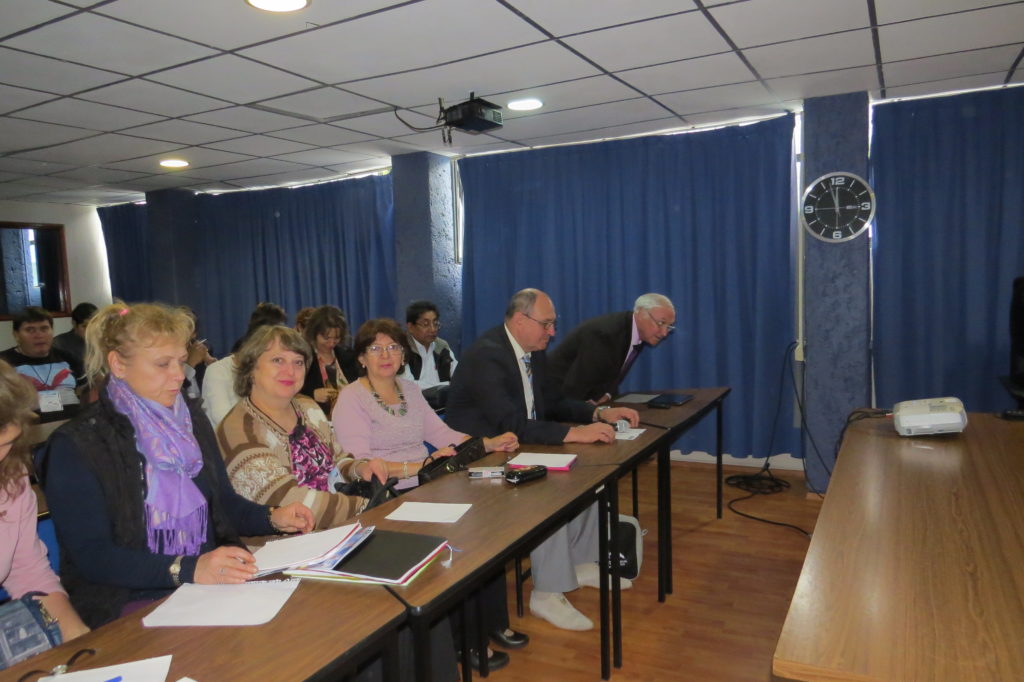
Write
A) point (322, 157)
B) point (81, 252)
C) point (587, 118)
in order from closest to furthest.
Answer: point (587, 118) < point (322, 157) < point (81, 252)

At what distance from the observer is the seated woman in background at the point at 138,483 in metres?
1.49

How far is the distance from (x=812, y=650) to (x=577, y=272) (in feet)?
14.0

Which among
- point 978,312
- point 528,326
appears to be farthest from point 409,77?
point 978,312

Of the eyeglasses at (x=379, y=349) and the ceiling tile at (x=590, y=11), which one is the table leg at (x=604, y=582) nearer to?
the eyeglasses at (x=379, y=349)

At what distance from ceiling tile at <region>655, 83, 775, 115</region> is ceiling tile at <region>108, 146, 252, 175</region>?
10.6 feet

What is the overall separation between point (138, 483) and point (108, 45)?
2.11 metres

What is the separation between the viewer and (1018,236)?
3.95 meters

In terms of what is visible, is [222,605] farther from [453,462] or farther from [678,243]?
[678,243]

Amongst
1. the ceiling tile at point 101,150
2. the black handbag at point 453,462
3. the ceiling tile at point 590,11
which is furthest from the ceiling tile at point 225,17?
the ceiling tile at point 101,150

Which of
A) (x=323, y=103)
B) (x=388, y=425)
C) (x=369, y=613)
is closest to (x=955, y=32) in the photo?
(x=388, y=425)

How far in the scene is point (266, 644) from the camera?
1.21 metres

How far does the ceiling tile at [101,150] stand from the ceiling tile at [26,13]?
1905mm

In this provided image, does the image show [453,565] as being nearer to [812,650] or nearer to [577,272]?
[812,650]

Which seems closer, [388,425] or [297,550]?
[297,550]
